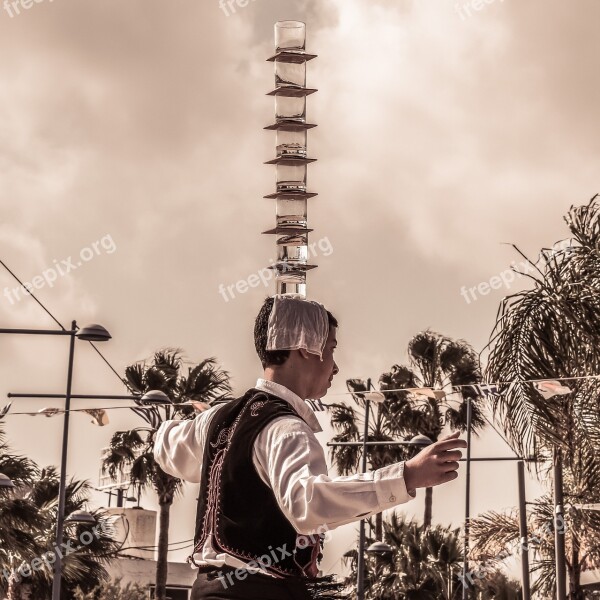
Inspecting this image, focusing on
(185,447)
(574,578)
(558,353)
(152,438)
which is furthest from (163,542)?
(185,447)

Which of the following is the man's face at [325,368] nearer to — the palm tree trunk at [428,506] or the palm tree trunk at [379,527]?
the palm tree trunk at [379,527]

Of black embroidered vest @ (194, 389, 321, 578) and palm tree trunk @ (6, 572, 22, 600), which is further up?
palm tree trunk @ (6, 572, 22, 600)

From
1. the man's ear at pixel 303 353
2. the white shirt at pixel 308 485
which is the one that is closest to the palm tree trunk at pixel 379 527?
the man's ear at pixel 303 353

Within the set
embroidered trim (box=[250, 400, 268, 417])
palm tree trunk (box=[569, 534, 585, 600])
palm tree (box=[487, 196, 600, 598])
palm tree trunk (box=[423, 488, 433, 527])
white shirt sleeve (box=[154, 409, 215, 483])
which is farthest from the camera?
palm tree trunk (box=[423, 488, 433, 527])

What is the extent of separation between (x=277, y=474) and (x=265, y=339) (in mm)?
726

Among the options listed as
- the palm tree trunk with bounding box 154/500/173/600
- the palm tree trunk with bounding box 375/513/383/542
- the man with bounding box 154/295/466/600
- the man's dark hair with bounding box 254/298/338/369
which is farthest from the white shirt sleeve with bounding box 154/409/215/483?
the palm tree trunk with bounding box 375/513/383/542

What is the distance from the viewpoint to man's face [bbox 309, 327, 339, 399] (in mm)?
4801

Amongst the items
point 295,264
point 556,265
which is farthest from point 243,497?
point 295,264

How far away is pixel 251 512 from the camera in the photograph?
443 cm

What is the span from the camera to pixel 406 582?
3884 centimetres

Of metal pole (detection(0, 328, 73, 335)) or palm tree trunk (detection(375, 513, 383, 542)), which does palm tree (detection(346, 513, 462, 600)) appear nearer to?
palm tree trunk (detection(375, 513, 383, 542))

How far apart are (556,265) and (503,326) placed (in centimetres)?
80

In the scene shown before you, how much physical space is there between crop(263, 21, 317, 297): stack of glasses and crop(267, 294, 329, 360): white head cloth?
15.4m

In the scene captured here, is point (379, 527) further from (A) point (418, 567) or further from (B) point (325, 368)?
(B) point (325, 368)
